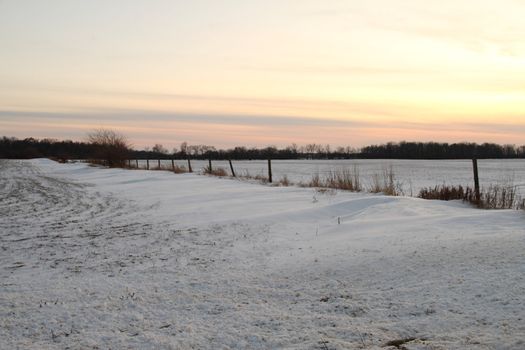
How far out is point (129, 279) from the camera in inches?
208

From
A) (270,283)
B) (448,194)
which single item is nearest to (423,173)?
(448,194)

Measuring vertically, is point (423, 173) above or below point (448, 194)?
below

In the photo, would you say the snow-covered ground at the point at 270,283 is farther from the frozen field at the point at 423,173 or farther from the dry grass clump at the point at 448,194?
the frozen field at the point at 423,173

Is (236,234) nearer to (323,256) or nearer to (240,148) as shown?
(323,256)

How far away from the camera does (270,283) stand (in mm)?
5078

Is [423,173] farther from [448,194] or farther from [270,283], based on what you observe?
[270,283]

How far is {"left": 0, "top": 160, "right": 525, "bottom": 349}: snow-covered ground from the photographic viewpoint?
3.59 m

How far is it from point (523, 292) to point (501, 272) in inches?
21.2

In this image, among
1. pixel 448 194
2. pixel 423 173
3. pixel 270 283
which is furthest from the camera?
pixel 423 173

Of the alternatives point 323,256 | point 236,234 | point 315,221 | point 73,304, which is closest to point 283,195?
point 315,221

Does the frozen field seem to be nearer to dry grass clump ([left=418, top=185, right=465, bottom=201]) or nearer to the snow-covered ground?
dry grass clump ([left=418, top=185, right=465, bottom=201])

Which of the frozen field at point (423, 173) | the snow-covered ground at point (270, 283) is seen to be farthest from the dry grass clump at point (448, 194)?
the frozen field at point (423, 173)

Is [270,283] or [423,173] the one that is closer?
[270,283]

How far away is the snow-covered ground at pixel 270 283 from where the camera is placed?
359 centimetres
